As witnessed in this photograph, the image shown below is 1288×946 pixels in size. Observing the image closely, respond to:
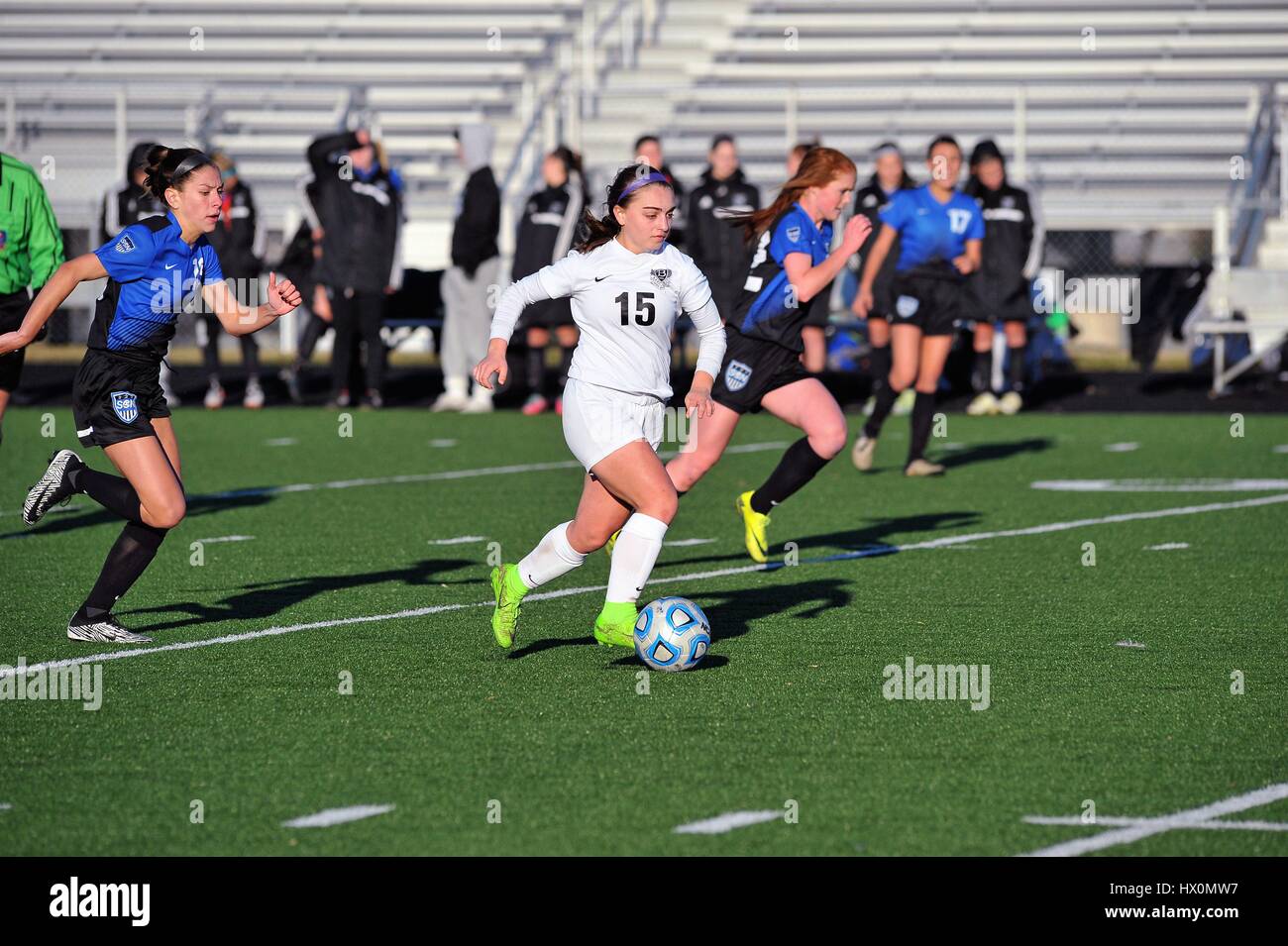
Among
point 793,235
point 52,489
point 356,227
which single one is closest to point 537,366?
point 356,227

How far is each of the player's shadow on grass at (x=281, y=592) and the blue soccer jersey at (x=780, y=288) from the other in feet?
5.99

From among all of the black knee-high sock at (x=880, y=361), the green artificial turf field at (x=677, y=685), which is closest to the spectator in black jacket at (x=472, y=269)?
the black knee-high sock at (x=880, y=361)

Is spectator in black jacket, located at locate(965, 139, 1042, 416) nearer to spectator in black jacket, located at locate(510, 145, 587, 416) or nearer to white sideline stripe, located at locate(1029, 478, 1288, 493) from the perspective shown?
spectator in black jacket, located at locate(510, 145, 587, 416)

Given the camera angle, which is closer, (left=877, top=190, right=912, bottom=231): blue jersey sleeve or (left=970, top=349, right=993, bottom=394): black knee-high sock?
(left=877, top=190, right=912, bottom=231): blue jersey sleeve

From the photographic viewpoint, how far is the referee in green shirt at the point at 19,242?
10117mm

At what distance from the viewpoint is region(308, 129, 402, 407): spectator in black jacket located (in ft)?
63.4

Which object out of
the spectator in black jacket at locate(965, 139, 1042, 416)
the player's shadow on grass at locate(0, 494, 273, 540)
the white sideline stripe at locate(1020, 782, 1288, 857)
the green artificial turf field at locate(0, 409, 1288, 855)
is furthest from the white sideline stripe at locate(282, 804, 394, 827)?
the spectator in black jacket at locate(965, 139, 1042, 416)

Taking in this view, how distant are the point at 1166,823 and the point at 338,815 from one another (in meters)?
2.14

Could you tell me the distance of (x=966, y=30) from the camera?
2805 centimetres

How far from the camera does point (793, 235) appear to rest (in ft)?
32.9

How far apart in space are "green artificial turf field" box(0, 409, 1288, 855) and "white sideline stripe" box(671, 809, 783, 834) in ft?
0.13

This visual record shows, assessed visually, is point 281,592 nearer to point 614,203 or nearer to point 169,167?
point 169,167
